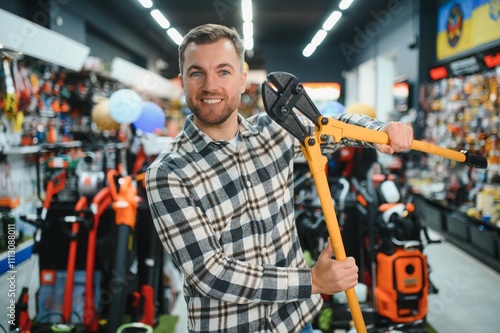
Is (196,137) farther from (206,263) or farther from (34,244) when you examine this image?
(34,244)

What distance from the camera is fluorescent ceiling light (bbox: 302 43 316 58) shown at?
1121 centimetres

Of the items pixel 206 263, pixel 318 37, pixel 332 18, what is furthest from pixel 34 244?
pixel 318 37

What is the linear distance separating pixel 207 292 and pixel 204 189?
0.29 meters

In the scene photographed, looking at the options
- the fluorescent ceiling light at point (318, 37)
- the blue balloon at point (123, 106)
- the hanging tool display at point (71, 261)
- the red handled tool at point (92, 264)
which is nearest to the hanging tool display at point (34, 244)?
the hanging tool display at point (71, 261)

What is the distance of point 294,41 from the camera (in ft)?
37.0

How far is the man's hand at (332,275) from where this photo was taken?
3.49ft

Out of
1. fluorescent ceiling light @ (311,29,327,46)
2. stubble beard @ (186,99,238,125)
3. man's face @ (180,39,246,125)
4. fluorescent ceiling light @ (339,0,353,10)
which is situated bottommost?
stubble beard @ (186,99,238,125)

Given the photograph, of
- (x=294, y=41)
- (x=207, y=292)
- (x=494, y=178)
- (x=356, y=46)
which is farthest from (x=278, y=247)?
(x=356, y=46)

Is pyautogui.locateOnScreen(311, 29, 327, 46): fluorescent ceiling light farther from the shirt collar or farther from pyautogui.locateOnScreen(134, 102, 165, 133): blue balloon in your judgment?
the shirt collar

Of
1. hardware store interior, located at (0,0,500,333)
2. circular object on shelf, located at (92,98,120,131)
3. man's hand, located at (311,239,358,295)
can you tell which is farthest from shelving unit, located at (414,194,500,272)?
circular object on shelf, located at (92,98,120,131)

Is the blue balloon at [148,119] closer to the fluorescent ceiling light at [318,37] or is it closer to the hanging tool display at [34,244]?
the hanging tool display at [34,244]

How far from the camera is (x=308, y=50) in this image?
11.5m

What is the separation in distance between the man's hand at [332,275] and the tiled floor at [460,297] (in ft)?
6.44

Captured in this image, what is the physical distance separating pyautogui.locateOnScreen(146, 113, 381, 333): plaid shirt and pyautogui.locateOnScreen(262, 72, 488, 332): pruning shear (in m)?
0.14
